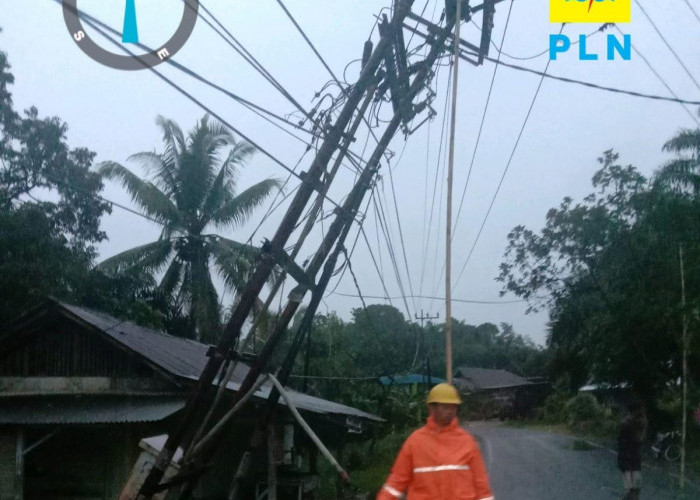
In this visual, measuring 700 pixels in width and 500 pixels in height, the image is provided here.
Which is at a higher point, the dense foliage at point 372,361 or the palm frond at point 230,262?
the palm frond at point 230,262

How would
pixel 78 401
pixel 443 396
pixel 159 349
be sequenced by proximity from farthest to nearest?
pixel 159 349 → pixel 78 401 → pixel 443 396

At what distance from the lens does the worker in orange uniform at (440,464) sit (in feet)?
17.5

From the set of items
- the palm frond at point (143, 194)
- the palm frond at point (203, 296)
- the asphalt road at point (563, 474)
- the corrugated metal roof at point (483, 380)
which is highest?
the palm frond at point (143, 194)

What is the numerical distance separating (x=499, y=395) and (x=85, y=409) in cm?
4879

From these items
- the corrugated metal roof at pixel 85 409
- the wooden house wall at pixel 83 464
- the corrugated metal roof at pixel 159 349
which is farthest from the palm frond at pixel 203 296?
the corrugated metal roof at pixel 85 409

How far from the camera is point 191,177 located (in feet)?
88.1

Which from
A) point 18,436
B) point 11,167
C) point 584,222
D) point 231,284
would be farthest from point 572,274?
point 18,436

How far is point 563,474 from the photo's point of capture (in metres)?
21.9

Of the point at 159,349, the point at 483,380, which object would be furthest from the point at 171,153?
A: the point at 483,380

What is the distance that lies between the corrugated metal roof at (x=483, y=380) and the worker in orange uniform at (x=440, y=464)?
5325 cm

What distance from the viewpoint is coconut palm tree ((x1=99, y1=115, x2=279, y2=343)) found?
2667 centimetres

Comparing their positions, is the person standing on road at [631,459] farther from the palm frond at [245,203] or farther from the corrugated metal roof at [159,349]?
the palm frond at [245,203]

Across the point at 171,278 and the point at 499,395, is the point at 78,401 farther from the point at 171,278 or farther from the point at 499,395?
the point at 499,395

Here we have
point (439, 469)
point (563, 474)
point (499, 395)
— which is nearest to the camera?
point (439, 469)
